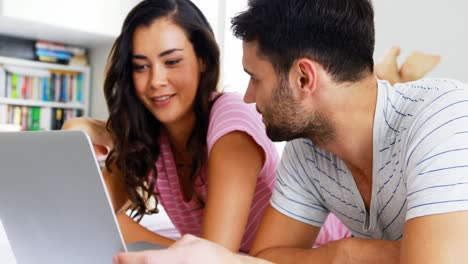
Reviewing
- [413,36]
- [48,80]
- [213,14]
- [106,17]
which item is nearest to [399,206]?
[413,36]

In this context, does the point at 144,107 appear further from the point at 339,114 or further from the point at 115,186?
the point at 339,114

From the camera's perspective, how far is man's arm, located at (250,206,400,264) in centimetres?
88

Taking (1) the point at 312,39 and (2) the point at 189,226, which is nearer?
(1) the point at 312,39

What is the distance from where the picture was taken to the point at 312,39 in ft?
3.04

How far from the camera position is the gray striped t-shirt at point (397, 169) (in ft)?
2.40

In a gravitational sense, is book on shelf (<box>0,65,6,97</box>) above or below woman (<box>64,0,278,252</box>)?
below

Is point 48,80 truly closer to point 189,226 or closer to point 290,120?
point 189,226

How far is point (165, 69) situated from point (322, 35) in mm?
411

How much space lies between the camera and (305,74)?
3.02ft

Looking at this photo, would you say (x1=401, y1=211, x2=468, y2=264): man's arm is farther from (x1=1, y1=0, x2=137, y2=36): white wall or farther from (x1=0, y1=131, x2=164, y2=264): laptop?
(x1=1, y1=0, x2=137, y2=36): white wall

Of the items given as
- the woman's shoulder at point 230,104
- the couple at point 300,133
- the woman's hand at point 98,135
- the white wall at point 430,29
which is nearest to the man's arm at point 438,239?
the couple at point 300,133

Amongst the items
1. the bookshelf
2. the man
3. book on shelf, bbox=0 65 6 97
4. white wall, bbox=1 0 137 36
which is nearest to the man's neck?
the man

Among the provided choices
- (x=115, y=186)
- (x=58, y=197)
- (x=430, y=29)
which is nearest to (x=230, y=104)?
(x=115, y=186)

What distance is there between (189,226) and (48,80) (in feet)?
8.38
